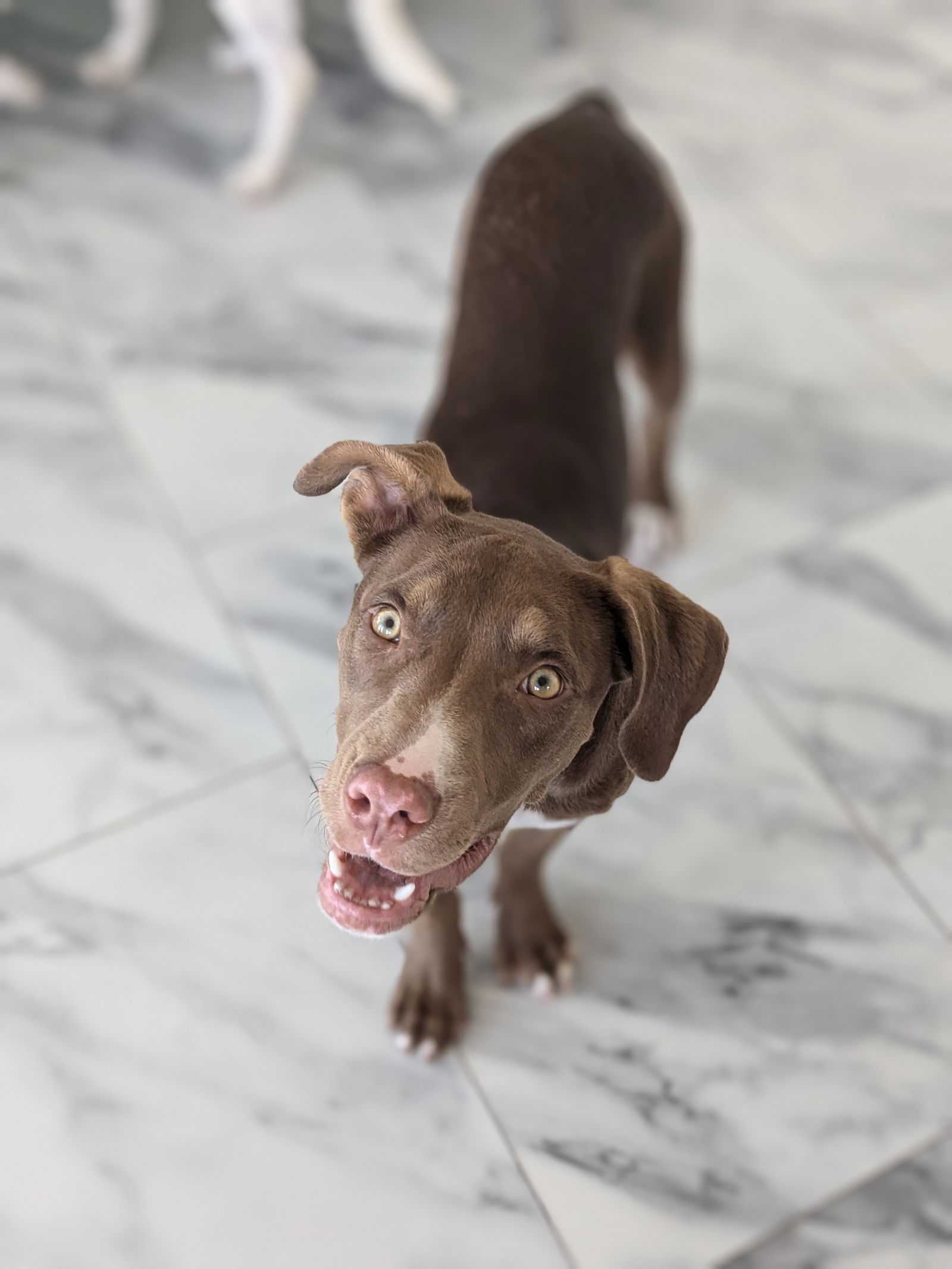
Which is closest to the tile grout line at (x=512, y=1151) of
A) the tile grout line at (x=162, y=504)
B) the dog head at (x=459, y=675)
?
the tile grout line at (x=162, y=504)

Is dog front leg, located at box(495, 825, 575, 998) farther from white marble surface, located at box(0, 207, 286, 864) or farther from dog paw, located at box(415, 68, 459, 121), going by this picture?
dog paw, located at box(415, 68, 459, 121)

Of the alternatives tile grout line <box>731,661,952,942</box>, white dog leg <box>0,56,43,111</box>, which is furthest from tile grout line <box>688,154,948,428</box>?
white dog leg <box>0,56,43,111</box>

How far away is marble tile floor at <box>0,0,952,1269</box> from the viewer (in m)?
2.17

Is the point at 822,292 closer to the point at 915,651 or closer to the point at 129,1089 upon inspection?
the point at 915,651

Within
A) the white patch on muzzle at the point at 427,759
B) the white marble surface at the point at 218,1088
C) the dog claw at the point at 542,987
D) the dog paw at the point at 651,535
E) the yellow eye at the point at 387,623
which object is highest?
the yellow eye at the point at 387,623

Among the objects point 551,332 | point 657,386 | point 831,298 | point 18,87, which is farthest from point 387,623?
point 18,87

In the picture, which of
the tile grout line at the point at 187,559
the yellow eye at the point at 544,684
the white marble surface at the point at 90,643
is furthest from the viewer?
the white marble surface at the point at 90,643

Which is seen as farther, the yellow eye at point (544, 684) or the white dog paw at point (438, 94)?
the white dog paw at point (438, 94)

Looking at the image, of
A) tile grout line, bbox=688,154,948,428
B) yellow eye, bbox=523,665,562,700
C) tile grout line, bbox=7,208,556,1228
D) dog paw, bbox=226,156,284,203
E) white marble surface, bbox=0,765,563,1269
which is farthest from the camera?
dog paw, bbox=226,156,284,203

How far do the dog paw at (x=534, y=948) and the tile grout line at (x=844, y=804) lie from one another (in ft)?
2.52

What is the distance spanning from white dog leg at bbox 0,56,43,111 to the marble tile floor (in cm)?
6

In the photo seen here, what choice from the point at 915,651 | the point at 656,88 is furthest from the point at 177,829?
the point at 656,88

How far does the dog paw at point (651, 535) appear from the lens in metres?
3.00

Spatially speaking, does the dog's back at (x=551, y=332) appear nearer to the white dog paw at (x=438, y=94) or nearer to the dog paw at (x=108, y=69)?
the white dog paw at (x=438, y=94)
